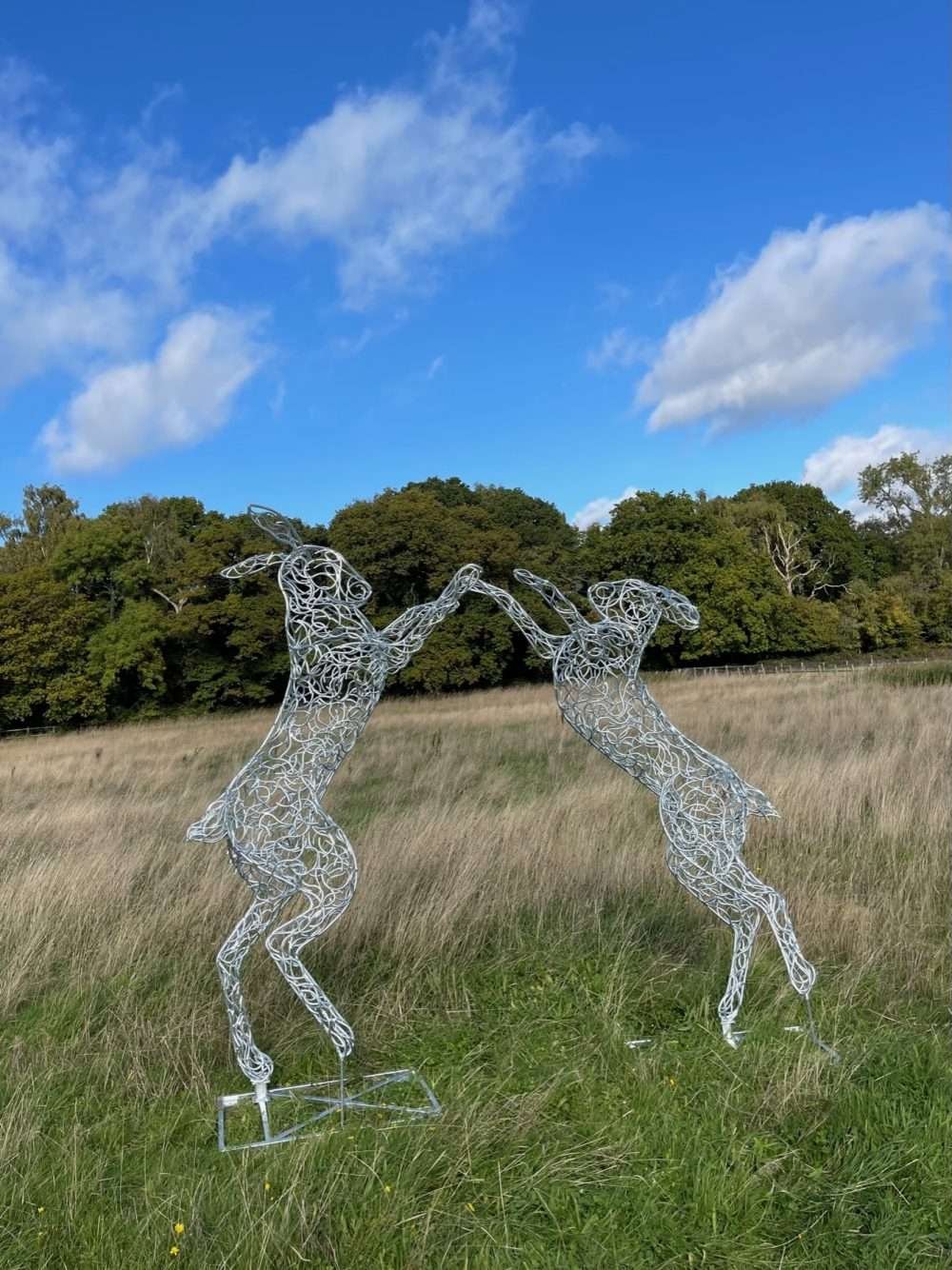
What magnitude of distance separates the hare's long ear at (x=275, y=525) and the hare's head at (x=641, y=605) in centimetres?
144

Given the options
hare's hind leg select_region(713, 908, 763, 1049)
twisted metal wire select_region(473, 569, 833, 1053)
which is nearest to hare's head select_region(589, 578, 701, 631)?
twisted metal wire select_region(473, 569, 833, 1053)

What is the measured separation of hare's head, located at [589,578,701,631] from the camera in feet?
12.5

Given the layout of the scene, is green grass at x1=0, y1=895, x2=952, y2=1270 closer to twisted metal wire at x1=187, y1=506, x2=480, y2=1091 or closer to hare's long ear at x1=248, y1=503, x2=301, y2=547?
twisted metal wire at x1=187, y1=506, x2=480, y2=1091

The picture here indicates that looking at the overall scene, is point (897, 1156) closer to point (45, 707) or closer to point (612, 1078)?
point (612, 1078)

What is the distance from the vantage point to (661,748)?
148 inches

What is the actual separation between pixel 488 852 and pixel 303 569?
2855mm

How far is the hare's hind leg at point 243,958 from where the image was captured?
3158mm

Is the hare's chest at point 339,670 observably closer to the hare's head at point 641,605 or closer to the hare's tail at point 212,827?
the hare's tail at point 212,827

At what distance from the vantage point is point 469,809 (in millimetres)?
7324

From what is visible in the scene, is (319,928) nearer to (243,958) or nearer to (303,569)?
(243,958)

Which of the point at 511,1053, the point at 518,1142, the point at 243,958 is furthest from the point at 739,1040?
the point at 243,958

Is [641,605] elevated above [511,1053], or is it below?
above

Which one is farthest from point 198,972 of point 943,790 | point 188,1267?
point 943,790

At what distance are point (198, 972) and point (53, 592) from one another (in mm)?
26528
